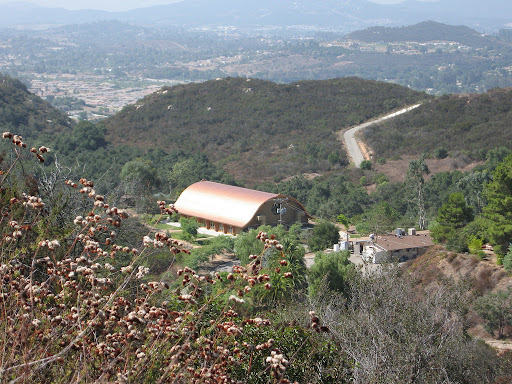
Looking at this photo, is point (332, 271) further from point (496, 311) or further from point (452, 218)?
point (452, 218)

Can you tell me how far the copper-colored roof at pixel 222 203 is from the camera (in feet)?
113

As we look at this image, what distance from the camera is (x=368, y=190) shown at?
4775cm

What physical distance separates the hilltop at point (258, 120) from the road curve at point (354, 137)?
1.19 m

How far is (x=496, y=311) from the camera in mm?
18250

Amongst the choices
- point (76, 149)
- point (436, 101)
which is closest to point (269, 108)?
point (436, 101)

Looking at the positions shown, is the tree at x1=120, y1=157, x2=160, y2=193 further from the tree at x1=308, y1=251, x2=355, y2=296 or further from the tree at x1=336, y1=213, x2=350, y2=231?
the tree at x1=308, y1=251, x2=355, y2=296

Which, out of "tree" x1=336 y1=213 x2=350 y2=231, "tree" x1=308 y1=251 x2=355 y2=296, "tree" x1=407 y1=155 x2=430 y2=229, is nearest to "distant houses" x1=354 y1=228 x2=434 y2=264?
"tree" x1=336 y1=213 x2=350 y2=231

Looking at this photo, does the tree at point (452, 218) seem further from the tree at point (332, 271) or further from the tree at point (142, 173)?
the tree at point (142, 173)

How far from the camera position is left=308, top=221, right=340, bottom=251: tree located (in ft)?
97.6

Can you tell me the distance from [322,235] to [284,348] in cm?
2402

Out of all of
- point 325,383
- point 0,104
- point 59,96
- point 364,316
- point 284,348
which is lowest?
point 59,96

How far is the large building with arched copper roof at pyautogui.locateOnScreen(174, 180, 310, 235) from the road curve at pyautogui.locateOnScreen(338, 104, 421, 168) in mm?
22154

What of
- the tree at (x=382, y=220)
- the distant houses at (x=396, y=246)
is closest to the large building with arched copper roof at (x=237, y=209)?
the tree at (x=382, y=220)

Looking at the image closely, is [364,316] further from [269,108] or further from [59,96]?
[59,96]
